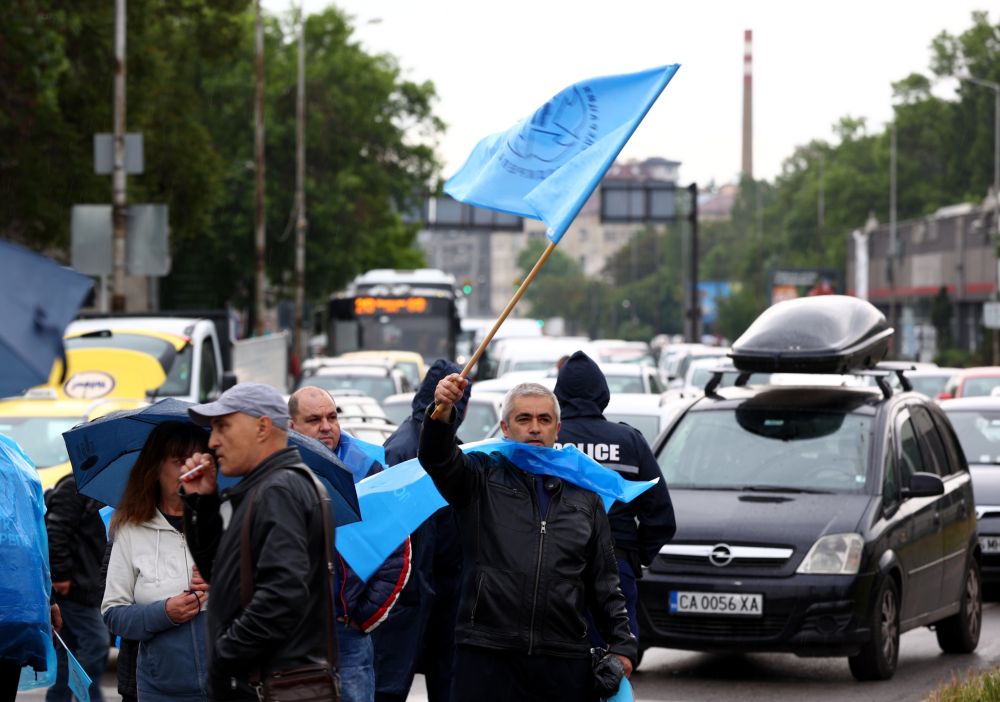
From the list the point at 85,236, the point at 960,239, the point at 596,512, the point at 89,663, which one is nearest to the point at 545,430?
the point at 596,512

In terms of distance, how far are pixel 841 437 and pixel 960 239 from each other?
70.5m

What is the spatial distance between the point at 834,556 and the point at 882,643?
0.63m

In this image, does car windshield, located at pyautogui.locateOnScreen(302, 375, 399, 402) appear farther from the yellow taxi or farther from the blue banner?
the blue banner

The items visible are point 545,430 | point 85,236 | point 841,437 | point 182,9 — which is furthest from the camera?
point 182,9

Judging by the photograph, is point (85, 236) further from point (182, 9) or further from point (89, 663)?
point (89, 663)

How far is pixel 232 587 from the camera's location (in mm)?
4988

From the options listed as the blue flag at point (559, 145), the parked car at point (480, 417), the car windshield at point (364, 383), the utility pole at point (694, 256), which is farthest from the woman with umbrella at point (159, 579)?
the utility pole at point (694, 256)

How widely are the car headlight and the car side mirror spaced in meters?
0.54

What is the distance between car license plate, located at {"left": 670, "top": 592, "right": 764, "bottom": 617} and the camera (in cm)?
1062

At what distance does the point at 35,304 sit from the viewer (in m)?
4.02

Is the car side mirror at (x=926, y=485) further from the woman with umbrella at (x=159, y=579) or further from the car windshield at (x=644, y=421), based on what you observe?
the woman with umbrella at (x=159, y=579)

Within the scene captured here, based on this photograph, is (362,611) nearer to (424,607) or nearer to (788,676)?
(424,607)

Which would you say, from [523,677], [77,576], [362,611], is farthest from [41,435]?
[523,677]

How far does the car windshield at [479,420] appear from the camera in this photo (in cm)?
1856
